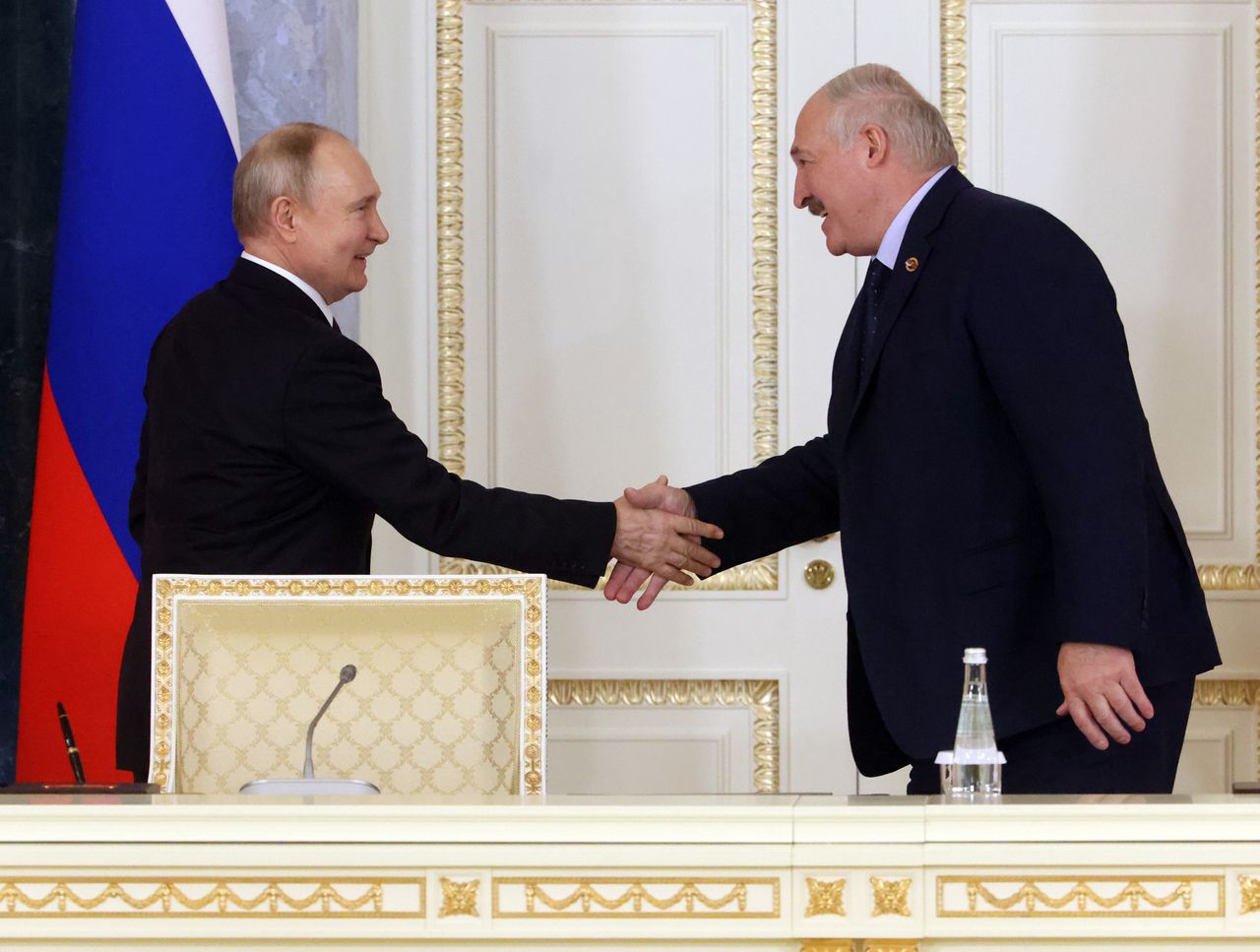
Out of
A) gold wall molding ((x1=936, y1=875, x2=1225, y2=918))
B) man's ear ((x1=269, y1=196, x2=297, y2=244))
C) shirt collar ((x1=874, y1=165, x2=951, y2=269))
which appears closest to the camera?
gold wall molding ((x1=936, y1=875, x2=1225, y2=918))

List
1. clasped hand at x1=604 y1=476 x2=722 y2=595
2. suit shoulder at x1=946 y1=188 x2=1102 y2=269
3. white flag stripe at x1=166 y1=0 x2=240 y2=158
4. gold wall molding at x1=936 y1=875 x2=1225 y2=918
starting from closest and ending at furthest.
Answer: gold wall molding at x1=936 y1=875 x2=1225 y2=918 → suit shoulder at x1=946 y1=188 x2=1102 y2=269 → clasped hand at x1=604 y1=476 x2=722 y2=595 → white flag stripe at x1=166 y1=0 x2=240 y2=158

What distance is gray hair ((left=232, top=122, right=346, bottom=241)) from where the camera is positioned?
8.82 feet

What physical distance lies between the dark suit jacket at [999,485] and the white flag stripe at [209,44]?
1390 mm

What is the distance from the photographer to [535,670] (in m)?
2.16

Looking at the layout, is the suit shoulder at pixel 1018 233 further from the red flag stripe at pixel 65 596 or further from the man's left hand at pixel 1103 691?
the red flag stripe at pixel 65 596

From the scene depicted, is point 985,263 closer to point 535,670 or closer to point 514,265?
point 535,670

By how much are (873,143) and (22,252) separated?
1.60 meters

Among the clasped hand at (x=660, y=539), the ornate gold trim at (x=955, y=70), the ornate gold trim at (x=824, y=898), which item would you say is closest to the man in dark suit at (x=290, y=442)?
the clasped hand at (x=660, y=539)

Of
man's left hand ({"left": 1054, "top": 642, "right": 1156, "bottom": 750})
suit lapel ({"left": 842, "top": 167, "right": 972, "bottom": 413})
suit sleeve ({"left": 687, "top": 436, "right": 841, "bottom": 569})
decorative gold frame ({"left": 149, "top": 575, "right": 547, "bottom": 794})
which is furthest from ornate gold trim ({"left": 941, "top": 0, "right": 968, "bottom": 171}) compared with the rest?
decorative gold frame ({"left": 149, "top": 575, "right": 547, "bottom": 794})

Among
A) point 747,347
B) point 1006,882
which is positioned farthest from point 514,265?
point 1006,882

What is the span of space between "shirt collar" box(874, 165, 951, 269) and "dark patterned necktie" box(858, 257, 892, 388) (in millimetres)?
13

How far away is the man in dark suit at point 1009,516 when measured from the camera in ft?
7.17

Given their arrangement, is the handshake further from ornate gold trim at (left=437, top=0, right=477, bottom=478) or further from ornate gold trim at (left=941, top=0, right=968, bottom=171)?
ornate gold trim at (left=941, top=0, right=968, bottom=171)

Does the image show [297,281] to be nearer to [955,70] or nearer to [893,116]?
[893,116]
